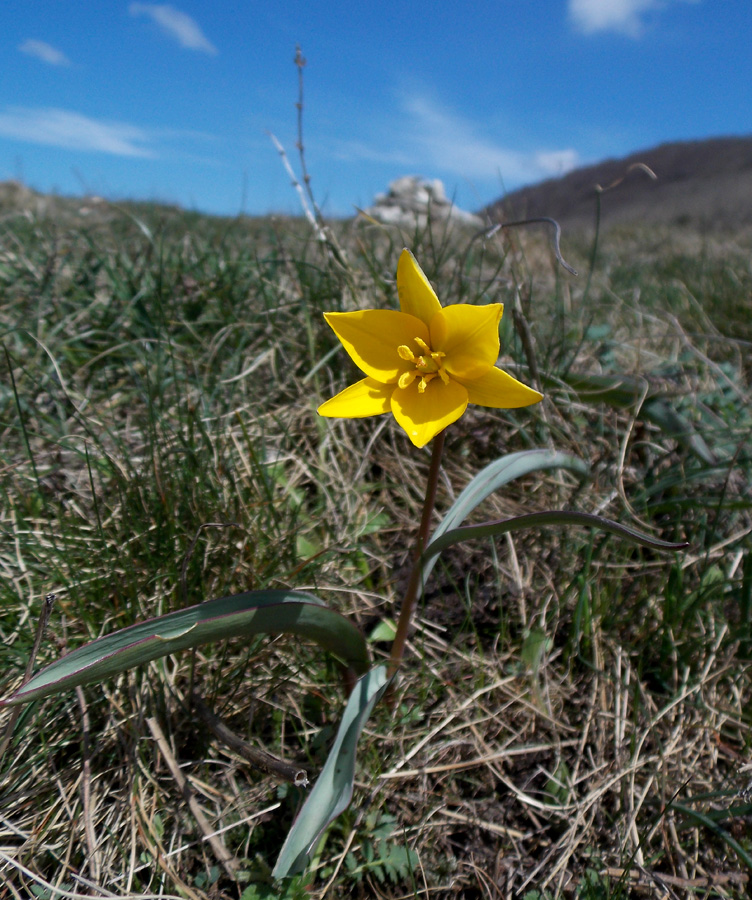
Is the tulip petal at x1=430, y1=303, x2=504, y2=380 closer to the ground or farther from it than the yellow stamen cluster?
farther from it

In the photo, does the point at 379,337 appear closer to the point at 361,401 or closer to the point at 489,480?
the point at 361,401

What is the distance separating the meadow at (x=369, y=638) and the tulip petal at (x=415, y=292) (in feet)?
2.07

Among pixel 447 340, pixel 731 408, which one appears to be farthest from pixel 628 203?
pixel 447 340

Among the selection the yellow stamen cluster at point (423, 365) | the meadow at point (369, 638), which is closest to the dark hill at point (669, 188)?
the meadow at point (369, 638)

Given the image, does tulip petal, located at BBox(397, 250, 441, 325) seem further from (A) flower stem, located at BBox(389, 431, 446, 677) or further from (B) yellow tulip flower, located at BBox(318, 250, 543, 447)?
(A) flower stem, located at BBox(389, 431, 446, 677)

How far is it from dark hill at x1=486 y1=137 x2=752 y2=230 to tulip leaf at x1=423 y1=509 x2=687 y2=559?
1753cm

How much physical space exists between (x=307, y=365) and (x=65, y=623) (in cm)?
116

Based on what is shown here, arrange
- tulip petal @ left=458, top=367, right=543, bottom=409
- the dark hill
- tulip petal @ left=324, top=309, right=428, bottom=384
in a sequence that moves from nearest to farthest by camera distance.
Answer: tulip petal @ left=458, top=367, right=543, bottom=409
tulip petal @ left=324, top=309, right=428, bottom=384
the dark hill

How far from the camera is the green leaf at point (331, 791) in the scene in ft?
2.99

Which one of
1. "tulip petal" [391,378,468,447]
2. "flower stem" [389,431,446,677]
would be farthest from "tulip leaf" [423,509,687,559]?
"tulip petal" [391,378,468,447]

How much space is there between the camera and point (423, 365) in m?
1.01

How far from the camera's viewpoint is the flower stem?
100 centimetres

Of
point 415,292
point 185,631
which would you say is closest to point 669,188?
point 415,292

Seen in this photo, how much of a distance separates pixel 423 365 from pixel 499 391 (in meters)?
0.14
